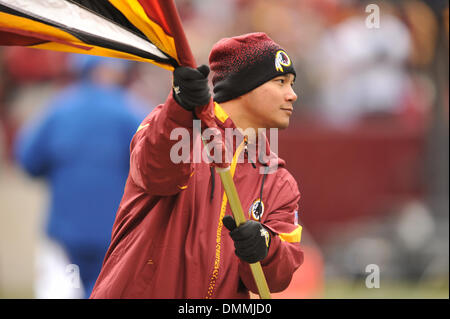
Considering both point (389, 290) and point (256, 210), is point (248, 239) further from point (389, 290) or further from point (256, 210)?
point (389, 290)

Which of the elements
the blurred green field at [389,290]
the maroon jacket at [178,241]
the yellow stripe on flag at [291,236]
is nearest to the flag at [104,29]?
the maroon jacket at [178,241]

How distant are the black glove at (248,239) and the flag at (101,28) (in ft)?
2.20

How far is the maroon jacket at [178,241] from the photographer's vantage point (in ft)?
10.8

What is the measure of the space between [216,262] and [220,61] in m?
0.91

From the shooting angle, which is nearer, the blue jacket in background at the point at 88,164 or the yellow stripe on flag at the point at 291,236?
the yellow stripe on flag at the point at 291,236

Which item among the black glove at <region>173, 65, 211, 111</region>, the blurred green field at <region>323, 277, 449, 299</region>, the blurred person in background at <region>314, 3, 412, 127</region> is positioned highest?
the blurred person in background at <region>314, 3, 412, 127</region>

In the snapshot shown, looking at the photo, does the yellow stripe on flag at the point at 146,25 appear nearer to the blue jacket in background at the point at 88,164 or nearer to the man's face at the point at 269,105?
the man's face at the point at 269,105

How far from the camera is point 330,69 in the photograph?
35.3ft

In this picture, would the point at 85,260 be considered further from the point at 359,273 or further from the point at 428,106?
the point at 428,106

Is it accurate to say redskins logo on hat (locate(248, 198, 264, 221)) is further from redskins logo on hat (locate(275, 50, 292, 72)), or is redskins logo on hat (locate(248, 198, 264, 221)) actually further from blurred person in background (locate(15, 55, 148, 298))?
blurred person in background (locate(15, 55, 148, 298))

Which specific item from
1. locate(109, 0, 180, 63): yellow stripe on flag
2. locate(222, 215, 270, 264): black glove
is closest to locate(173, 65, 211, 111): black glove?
locate(109, 0, 180, 63): yellow stripe on flag

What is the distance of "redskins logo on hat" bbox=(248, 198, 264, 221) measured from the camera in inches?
140

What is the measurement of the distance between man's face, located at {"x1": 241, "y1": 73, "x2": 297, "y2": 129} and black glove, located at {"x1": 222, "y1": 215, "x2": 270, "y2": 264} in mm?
523
